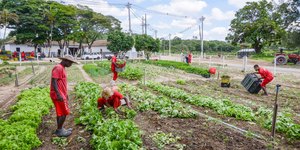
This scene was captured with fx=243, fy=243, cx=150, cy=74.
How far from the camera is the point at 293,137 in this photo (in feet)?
16.8

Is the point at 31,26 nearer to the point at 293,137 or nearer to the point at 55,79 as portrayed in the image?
the point at 55,79

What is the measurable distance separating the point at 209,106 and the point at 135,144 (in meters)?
4.01

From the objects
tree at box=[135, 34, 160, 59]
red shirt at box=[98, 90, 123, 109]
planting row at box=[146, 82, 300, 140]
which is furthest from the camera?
tree at box=[135, 34, 160, 59]

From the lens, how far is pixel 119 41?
3466 cm

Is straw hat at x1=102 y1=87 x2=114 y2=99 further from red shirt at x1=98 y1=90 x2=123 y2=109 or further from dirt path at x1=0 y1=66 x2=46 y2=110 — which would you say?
dirt path at x1=0 y1=66 x2=46 y2=110

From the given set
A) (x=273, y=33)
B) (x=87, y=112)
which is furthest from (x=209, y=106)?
(x=273, y=33)

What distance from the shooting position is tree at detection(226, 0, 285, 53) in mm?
35625

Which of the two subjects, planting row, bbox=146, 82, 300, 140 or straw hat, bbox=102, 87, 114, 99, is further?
straw hat, bbox=102, 87, 114, 99

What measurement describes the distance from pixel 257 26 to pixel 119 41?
20595mm

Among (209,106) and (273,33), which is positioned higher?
→ (273,33)

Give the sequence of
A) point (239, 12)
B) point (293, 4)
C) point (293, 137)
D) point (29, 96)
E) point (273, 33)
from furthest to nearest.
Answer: point (239, 12) → point (273, 33) → point (293, 4) → point (29, 96) → point (293, 137)

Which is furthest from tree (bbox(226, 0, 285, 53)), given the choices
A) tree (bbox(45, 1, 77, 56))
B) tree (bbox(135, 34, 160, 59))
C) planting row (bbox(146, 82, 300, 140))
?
planting row (bbox(146, 82, 300, 140))

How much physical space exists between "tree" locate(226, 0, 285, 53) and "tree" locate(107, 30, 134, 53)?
17.7 meters

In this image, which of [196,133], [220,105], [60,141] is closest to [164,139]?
[196,133]
